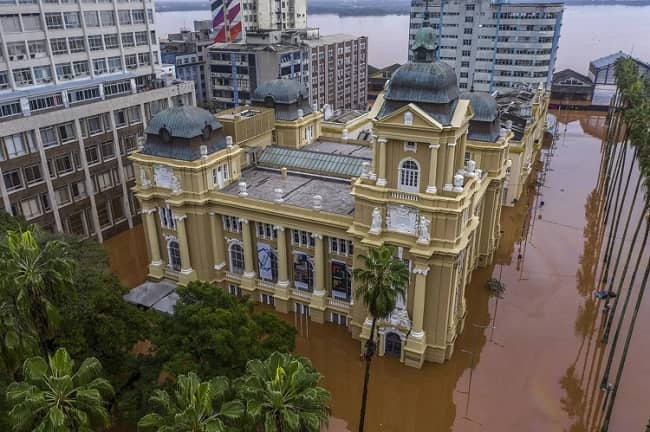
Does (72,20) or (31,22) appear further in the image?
(72,20)

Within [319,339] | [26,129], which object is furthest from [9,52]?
[319,339]

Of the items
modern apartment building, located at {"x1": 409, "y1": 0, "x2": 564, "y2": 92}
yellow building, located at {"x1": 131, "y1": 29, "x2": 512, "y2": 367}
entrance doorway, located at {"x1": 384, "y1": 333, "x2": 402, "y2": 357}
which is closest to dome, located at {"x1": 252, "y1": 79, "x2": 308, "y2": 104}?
yellow building, located at {"x1": 131, "y1": 29, "x2": 512, "y2": 367}

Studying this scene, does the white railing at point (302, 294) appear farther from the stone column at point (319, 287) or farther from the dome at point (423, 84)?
the dome at point (423, 84)

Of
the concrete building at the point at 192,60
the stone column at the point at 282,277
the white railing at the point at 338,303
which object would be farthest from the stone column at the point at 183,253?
the concrete building at the point at 192,60

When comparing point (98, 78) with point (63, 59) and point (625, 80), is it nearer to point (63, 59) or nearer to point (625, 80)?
point (63, 59)

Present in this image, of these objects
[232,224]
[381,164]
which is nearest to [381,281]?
[381,164]

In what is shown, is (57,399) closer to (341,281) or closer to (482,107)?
(341,281)
